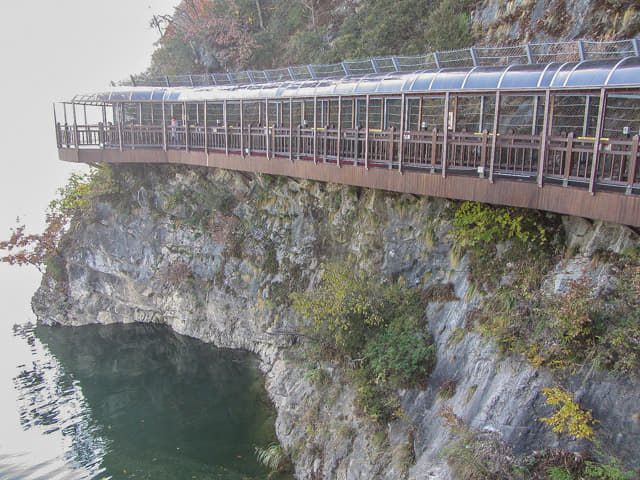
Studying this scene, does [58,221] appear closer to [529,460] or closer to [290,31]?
[290,31]

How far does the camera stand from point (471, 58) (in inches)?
661

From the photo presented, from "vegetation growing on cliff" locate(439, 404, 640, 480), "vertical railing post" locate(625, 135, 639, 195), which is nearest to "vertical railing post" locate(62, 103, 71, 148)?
"vegetation growing on cliff" locate(439, 404, 640, 480)

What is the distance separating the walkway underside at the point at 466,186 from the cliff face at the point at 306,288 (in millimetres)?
791

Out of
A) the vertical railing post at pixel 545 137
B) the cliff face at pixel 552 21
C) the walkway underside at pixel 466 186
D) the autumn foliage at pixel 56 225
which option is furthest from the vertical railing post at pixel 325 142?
the autumn foliage at pixel 56 225

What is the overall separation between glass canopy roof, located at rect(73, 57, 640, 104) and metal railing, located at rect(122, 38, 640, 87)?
134 centimetres

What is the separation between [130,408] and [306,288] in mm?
8245

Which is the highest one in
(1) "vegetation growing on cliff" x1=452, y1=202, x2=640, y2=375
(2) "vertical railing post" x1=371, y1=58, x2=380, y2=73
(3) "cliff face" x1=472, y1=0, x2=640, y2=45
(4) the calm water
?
(3) "cliff face" x1=472, y1=0, x2=640, y2=45

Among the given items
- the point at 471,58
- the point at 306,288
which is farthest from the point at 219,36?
the point at 306,288

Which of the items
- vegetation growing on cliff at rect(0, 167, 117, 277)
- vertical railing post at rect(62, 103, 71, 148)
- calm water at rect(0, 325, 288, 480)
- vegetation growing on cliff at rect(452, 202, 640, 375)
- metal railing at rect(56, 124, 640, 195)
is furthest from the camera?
vegetation growing on cliff at rect(0, 167, 117, 277)

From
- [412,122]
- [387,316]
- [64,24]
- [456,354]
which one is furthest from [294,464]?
[64,24]

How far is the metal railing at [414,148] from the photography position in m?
10.6

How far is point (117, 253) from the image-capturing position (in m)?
25.3

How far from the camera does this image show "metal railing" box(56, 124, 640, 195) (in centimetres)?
1059

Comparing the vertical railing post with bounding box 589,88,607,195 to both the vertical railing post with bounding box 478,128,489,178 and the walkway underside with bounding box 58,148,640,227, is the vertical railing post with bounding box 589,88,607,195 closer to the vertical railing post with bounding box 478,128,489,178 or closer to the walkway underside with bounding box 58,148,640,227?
the walkway underside with bounding box 58,148,640,227
